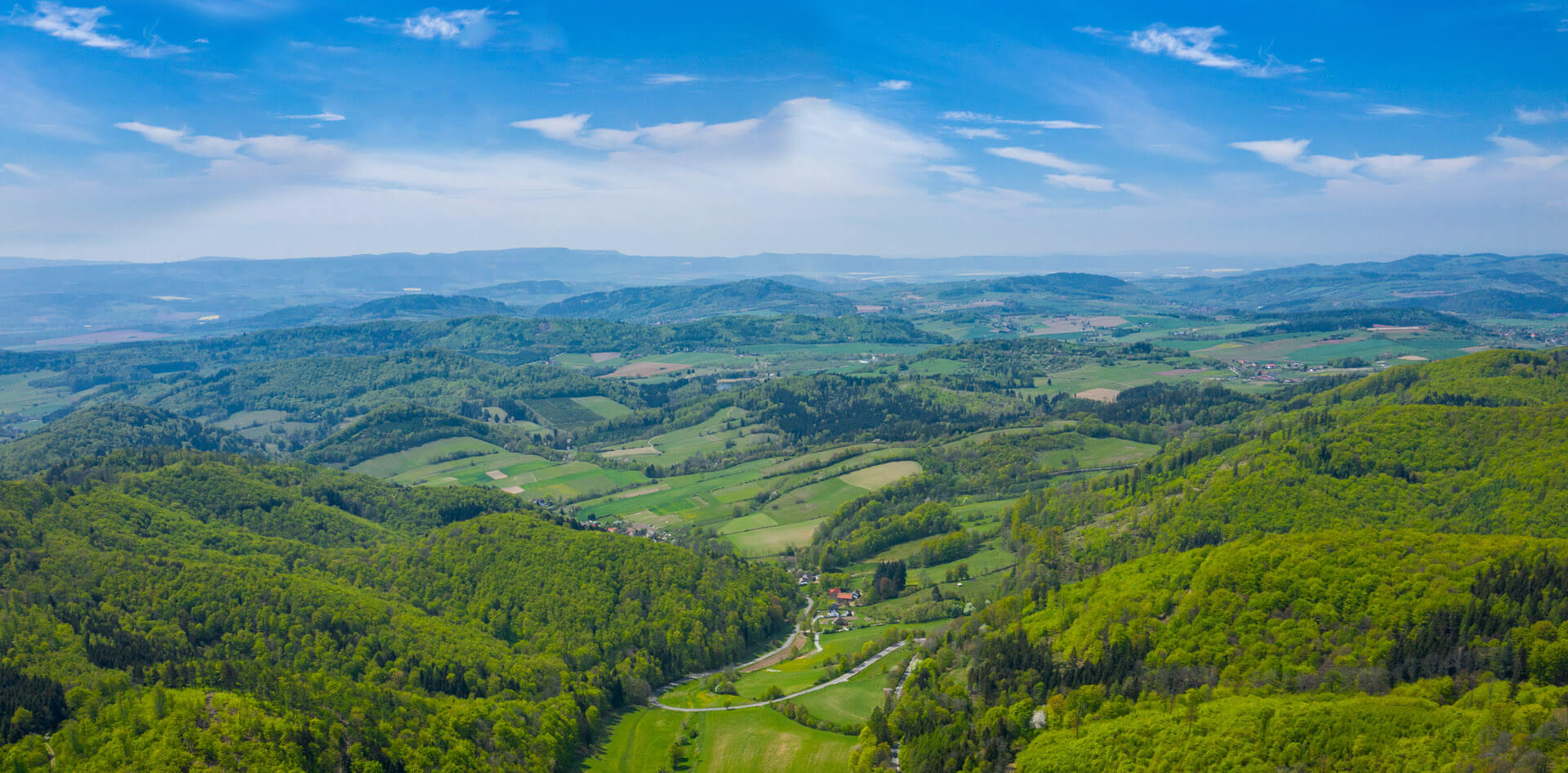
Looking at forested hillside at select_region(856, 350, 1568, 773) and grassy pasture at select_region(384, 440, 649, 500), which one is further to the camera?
grassy pasture at select_region(384, 440, 649, 500)

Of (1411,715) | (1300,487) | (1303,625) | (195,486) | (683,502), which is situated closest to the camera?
(1411,715)

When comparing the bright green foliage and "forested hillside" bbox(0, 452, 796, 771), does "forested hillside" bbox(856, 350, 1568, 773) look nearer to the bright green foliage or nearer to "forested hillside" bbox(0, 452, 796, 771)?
the bright green foliage

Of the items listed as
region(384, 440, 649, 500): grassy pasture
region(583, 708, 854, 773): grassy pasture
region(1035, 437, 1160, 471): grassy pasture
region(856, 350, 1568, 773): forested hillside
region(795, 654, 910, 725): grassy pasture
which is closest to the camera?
region(856, 350, 1568, 773): forested hillside

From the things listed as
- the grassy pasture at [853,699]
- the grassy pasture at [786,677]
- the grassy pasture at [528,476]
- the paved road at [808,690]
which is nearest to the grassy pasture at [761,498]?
the grassy pasture at [528,476]

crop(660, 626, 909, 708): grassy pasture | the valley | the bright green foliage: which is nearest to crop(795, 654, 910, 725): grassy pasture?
the valley

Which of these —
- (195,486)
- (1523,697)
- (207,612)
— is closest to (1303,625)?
(1523,697)

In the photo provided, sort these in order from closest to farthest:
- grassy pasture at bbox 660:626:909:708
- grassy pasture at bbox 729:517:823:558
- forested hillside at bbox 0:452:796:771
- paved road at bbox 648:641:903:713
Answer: forested hillside at bbox 0:452:796:771
paved road at bbox 648:641:903:713
grassy pasture at bbox 660:626:909:708
grassy pasture at bbox 729:517:823:558

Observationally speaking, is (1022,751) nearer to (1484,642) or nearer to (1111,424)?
(1484,642)

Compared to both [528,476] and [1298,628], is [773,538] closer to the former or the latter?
[528,476]
